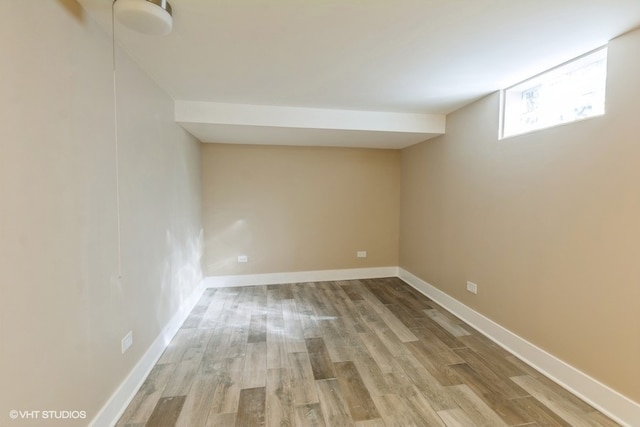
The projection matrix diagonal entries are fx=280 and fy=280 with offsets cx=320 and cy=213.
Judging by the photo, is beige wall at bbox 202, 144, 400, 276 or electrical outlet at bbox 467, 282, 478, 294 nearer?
electrical outlet at bbox 467, 282, 478, 294

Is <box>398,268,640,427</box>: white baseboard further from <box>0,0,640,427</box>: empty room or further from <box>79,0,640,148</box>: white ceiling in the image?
<box>79,0,640,148</box>: white ceiling

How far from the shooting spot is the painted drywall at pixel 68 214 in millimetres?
1060

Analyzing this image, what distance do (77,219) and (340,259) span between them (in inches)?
139

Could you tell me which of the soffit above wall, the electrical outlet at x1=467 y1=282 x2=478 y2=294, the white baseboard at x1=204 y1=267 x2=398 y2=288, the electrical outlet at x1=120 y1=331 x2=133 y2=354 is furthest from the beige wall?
the electrical outlet at x1=120 y1=331 x2=133 y2=354

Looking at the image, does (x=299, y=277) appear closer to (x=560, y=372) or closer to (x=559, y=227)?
(x=560, y=372)

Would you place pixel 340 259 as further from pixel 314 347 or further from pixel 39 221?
pixel 39 221

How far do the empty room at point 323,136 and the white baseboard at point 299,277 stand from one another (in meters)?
0.76

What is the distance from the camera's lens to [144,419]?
171cm

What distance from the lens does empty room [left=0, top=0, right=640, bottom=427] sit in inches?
50.0

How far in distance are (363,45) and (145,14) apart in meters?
1.21

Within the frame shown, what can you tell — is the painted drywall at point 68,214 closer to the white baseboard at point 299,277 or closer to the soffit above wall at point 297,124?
the soffit above wall at point 297,124

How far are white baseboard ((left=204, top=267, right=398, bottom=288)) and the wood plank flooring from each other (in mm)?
A: 894

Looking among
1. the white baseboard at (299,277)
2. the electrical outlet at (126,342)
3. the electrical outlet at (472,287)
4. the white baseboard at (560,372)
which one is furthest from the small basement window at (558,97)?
the electrical outlet at (126,342)

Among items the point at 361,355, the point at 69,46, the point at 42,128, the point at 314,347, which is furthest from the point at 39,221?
the point at 361,355
